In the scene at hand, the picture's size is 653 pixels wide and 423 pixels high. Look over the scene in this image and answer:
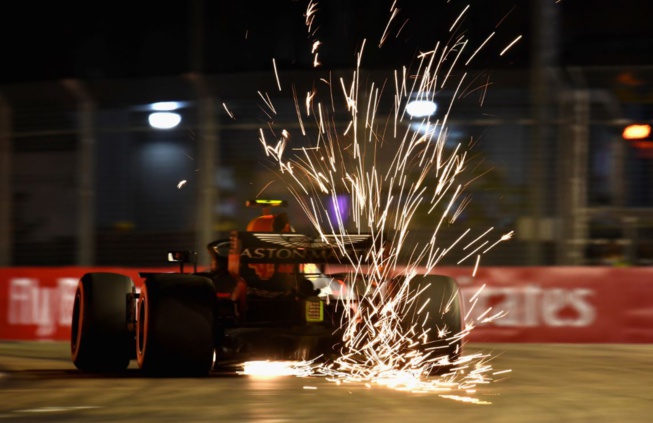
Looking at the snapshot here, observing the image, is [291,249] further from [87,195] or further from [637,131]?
[87,195]

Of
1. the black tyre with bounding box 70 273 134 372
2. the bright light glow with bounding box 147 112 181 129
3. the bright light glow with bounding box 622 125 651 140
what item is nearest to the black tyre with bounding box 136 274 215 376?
the black tyre with bounding box 70 273 134 372

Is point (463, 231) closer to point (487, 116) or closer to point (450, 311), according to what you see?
point (487, 116)

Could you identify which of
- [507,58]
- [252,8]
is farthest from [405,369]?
[252,8]

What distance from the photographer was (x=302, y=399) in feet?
31.3

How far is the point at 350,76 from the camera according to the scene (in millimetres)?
21219

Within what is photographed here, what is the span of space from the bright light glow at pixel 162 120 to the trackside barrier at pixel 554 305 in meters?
5.02

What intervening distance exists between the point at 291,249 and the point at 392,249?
3590mm

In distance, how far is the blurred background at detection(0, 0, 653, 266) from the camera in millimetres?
20281

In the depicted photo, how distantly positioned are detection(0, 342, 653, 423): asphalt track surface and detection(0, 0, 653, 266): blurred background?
Answer: 298 inches

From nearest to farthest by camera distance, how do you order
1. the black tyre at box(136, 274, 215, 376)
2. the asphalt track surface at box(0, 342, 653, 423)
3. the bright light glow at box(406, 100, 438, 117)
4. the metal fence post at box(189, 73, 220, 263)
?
the asphalt track surface at box(0, 342, 653, 423)
the black tyre at box(136, 274, 215, 376)
the metal fence post at box(189, 73, 220, 263)
the bright light glow at box(406, 100, 438, 117)

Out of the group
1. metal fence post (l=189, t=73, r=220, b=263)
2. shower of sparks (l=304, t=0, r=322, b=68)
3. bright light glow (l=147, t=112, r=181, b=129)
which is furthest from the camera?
bright light glow (l=147, t=112, r=181, b=129)

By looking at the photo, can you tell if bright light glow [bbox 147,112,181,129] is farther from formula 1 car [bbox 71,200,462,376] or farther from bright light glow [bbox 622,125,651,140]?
formula 1 car [bbox 71,200,462,376]

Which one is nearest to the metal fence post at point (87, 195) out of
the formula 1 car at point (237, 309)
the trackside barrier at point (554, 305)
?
the trackside barrier at point (554, 305)

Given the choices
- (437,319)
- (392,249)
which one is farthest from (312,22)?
(437,319)
